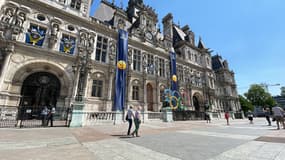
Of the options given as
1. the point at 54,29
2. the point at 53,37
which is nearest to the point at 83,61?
the point at 53,37

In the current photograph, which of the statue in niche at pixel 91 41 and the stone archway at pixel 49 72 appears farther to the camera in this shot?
the statue in niche at pixel 91 41

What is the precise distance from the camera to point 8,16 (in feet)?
41.5

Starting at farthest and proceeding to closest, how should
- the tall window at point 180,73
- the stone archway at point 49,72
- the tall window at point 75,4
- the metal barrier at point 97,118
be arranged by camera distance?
1. the tall window at point 180,73
2. the tall window at point 75,4
3. the stone archway at point 49,72
4. the metal barrier at point 97,118

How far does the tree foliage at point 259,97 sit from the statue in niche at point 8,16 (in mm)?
71661

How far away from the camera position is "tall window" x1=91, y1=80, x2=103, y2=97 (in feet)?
53.3

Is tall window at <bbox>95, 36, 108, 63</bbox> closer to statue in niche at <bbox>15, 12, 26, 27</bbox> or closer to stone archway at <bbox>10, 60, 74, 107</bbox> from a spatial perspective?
stone archway at <bbox>10, 60, 74, 107</bbox>

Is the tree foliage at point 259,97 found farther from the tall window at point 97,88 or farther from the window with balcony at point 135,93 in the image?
the tall window at point 97,88

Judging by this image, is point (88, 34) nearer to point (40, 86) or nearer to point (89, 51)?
point (89, 51)

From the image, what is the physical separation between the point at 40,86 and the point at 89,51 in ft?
21.7

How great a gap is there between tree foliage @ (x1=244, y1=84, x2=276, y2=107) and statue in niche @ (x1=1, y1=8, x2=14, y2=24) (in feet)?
235

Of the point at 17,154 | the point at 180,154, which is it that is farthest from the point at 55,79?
the point at 180,154

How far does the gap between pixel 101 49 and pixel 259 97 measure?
207 feet

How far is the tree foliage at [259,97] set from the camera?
162 feet

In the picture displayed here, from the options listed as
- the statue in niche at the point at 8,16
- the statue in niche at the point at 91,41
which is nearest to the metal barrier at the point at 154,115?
the statue in niche at the point at 91,41
